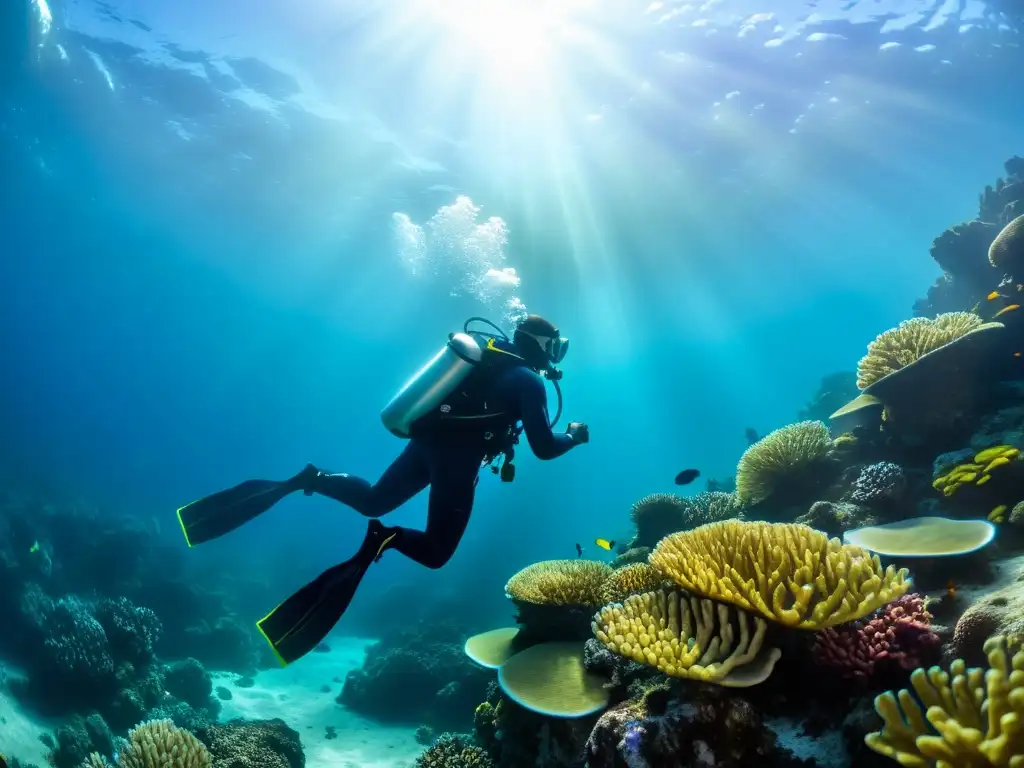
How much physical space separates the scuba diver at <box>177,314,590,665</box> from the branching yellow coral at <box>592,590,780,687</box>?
1.74 metres

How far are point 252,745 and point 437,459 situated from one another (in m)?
5.25

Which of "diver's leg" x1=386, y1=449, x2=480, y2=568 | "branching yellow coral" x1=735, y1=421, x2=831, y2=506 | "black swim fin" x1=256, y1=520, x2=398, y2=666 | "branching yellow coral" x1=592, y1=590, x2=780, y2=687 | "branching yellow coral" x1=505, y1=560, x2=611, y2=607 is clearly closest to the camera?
"branching yellow coral" x1=592, y1=590, x2=780, y2=687

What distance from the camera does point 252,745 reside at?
7.07 metres

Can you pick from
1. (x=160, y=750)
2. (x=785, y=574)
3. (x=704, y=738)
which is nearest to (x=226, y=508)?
(x=160, y=750)

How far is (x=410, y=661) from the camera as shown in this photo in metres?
14.6

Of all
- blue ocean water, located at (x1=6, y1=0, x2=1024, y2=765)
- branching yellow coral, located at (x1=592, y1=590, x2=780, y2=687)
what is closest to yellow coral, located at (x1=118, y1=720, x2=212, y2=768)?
branching yellow coral, located at (x1=592, y1=590, x2=780, y2=687)

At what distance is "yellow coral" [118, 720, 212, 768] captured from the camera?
498 centimetres

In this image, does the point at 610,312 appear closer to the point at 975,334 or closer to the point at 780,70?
the point at 780,70

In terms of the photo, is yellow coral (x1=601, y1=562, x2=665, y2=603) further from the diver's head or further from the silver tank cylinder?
the silver tank cylinder

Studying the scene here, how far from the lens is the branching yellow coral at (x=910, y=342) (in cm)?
660

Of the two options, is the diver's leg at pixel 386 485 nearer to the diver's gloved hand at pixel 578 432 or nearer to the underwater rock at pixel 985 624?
the diver's gloved hand at pixel 578 432

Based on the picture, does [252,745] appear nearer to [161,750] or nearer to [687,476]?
[161,750]

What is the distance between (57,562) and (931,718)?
25611 millimetres

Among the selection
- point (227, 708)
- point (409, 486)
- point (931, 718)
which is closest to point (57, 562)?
point (227, 708)
